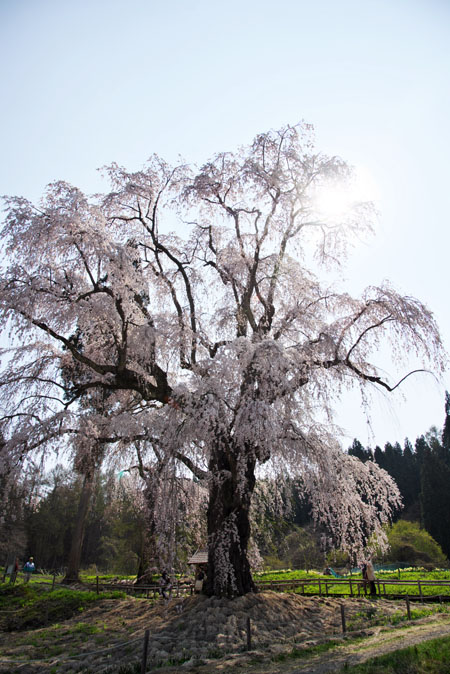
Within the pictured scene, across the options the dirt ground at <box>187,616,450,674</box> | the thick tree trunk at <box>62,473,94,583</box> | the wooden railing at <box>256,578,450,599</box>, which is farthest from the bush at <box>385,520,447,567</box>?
the dirt ground at <box>187,616,450,674</box>

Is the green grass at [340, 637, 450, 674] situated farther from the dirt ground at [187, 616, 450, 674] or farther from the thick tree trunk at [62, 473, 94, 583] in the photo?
the thick tree trunk at [62, 473, 94, 583]

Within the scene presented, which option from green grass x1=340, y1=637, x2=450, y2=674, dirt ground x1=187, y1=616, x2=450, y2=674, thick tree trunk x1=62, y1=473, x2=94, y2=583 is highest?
thick tree trunk x1=62, y1=473, x2=94, y2=583

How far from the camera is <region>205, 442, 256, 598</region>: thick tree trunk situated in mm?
9816

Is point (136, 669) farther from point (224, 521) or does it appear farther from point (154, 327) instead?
point (154, 327)

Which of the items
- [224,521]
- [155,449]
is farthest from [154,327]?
[224,521]

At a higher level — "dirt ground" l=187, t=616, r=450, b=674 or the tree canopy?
the tree canopy

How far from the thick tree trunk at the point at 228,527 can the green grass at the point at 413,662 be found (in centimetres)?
413

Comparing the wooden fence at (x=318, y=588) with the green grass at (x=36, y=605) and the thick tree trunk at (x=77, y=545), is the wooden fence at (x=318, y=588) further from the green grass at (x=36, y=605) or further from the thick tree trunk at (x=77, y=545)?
the thick tree trunk at (x=77, y=545)

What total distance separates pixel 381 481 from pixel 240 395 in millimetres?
4812

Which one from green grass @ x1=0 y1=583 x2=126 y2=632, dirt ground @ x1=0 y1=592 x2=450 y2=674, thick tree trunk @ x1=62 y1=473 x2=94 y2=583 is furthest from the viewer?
thick tree trunk @ x1=62 y1=473 x2=94 y2=583

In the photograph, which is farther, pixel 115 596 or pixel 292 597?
pixel 115 596

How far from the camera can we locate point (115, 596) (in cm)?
1412

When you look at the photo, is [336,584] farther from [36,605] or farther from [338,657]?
[338,657]

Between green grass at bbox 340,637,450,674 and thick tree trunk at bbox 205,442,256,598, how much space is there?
13.6ft
